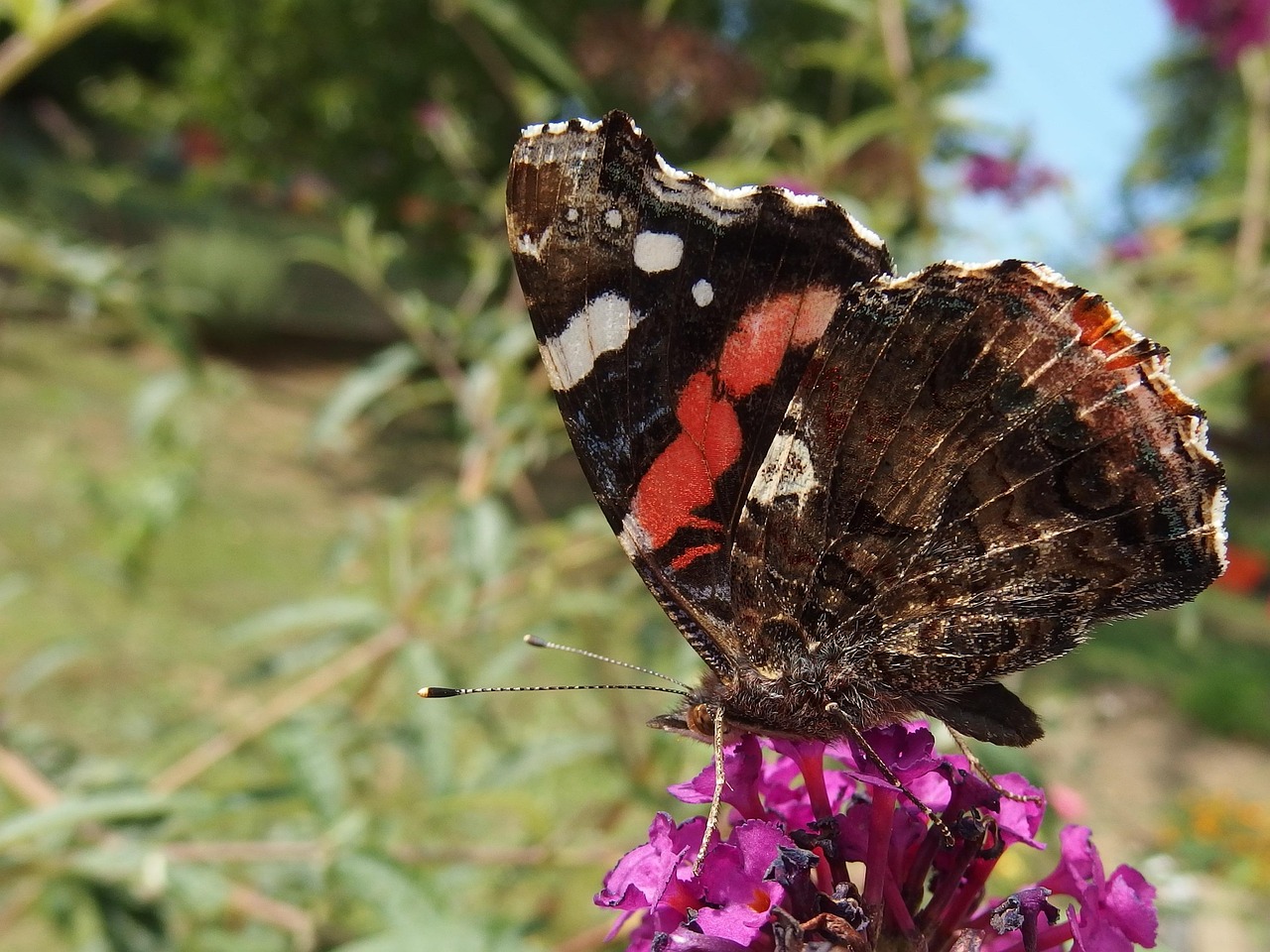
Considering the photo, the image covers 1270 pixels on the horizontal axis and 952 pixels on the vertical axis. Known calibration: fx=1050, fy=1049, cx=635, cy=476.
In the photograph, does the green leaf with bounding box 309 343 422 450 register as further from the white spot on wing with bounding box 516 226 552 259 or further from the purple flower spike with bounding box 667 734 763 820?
the purple flower spike with bounding box 667 734 763 820

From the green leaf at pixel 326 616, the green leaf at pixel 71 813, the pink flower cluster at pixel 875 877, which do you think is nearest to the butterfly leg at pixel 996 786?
the pink flower cluster at pixel 875 877

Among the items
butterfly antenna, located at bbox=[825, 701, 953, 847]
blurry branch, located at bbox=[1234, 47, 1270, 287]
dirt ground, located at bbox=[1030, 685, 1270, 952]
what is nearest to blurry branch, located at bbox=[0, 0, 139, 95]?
butterfly antenna, located at bbox=[825, 701, 953, 847]

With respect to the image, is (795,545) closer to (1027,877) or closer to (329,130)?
(1027,877)

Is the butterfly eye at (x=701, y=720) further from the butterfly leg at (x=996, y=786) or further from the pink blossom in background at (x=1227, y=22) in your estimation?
the pink blossom in background at (x=1227, y=22)

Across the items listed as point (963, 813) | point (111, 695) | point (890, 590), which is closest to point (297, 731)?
point (890, 590)

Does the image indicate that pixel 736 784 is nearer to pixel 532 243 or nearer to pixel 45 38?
pixel 532 243

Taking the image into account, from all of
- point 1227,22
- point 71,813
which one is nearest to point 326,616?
point 71,813

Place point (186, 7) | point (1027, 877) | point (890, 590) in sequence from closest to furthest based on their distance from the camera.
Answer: point (890, 590) → point (1027, 877) → point (186, 7)
